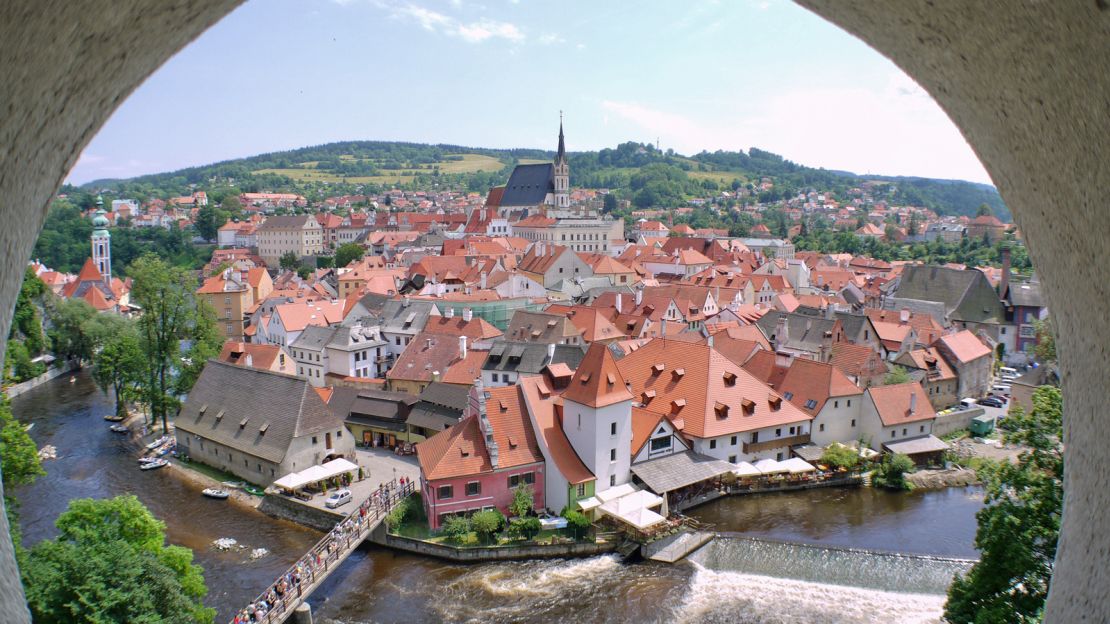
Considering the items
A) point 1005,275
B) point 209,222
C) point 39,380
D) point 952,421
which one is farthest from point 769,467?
point 209,222

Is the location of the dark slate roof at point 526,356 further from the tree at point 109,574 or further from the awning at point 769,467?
the tree at point 109,574

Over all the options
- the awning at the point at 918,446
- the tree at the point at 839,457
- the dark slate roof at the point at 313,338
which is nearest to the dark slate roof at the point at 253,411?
the dark slate roof at the point at 313,338

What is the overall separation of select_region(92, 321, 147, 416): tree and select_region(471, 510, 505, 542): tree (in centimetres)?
1900

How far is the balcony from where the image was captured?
24.3 metres

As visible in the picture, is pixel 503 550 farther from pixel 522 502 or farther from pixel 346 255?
pixel 346 255

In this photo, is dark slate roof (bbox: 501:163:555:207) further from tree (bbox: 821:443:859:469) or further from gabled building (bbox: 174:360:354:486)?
tree (bbox: 821:443:859:469)

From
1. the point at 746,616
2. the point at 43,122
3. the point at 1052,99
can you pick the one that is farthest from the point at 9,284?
the point at 746,616

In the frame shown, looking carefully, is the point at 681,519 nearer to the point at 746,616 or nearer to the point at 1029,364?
the point at 746,616

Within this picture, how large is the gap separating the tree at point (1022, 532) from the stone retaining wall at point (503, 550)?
29.6ft

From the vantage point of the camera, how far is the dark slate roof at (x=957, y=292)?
4394cm

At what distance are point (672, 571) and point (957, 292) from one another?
35692mm

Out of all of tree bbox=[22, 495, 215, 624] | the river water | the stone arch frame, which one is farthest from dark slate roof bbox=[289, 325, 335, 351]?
the stone arch frame

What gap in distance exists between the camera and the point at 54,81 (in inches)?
84.9

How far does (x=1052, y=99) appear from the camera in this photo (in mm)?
2102
